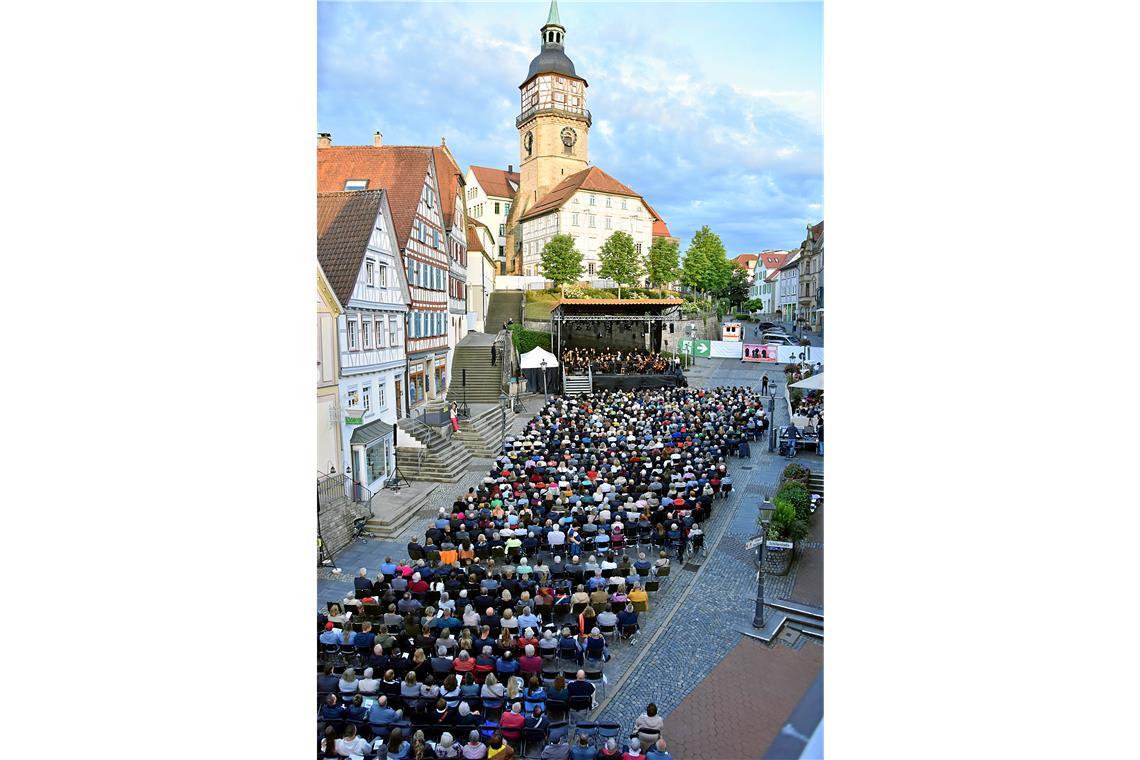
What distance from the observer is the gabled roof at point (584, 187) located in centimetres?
4559

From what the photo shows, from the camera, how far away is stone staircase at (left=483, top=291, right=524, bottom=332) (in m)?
37.5

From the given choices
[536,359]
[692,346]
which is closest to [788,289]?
[692,346]

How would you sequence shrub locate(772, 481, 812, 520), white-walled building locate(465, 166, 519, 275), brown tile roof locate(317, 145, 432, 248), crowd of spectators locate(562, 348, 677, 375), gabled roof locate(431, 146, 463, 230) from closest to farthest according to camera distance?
1. shrub locate(772, 481, 812, 520)
2. brown tile roof locate(317, 145, 432, 248)
3. gabled roof locate(431, 146, 463, 230)
4. crowd of spectators locate(562, 348, 677, 375)
5. white-walled building locate(465, 166, 519, 275)

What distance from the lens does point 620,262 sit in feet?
133

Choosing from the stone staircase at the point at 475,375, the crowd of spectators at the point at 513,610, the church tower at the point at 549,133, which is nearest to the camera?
the crowd of spectators at the point at 513,610

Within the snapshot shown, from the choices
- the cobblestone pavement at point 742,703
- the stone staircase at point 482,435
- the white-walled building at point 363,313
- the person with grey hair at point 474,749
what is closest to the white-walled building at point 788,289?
the stone staircase at point 482,435

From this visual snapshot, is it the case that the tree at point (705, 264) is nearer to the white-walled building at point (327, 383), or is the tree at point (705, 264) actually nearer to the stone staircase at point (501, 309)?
the stone staircase at point (501, 309)

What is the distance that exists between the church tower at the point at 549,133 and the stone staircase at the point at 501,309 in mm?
14178

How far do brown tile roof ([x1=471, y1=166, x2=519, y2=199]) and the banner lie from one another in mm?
35656

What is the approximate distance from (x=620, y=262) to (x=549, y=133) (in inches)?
595

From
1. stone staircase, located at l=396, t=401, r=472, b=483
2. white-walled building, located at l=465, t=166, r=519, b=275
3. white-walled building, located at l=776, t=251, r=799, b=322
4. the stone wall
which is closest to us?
the stone wall

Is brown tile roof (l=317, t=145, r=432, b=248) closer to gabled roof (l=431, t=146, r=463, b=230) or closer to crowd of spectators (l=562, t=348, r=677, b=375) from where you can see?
gabled roof (l=431, t=146, r=463, b=230)

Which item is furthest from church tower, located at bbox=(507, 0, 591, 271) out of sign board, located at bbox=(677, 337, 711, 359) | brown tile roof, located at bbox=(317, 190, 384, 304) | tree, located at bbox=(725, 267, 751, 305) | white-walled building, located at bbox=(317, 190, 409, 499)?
brown tile roof, located at bbox=(317, 190, 384, 304)
